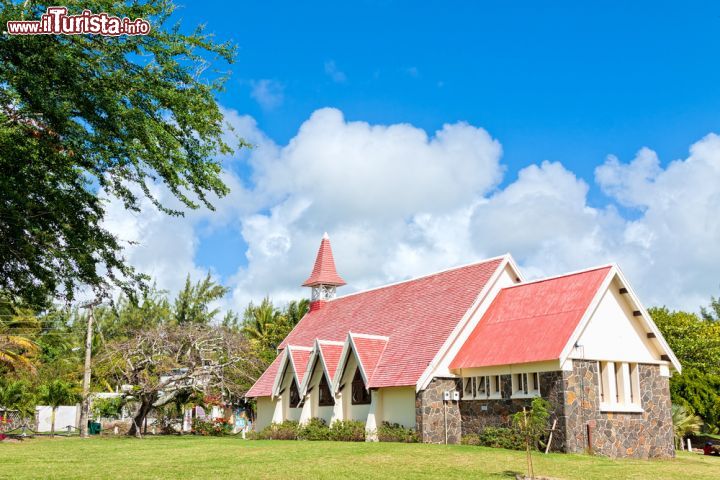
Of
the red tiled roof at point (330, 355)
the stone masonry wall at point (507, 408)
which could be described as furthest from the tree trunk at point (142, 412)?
the stone masonry wall at point (507, 408)

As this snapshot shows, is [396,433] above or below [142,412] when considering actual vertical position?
below

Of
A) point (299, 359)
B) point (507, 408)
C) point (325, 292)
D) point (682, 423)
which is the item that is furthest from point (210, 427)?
point (682, 423)

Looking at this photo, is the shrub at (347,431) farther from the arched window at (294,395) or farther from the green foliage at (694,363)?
the green foliage at (694,363)

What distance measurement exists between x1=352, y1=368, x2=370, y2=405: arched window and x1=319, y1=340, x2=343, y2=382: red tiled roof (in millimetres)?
1052

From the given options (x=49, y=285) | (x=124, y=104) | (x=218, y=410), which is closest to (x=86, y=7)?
(x=124, y=104)

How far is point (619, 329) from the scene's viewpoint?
2562 cm

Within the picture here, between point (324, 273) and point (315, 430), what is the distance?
13.7 m

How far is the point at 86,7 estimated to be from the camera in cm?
1075

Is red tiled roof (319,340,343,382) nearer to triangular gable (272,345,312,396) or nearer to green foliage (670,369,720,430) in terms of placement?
triangular gable (272,345,312,396)

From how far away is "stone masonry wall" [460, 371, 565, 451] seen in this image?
2302cm

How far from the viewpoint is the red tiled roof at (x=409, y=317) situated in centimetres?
2814

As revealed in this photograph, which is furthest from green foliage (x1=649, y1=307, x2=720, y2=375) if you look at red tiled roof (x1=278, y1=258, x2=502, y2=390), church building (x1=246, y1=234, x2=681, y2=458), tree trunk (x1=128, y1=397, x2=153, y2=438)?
tree trunk (x1=128, y1=397, x2=153, y2=438)

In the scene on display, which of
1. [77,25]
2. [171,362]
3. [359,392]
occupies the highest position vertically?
[77,25]

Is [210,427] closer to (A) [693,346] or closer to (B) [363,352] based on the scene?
(B) [363,352]
